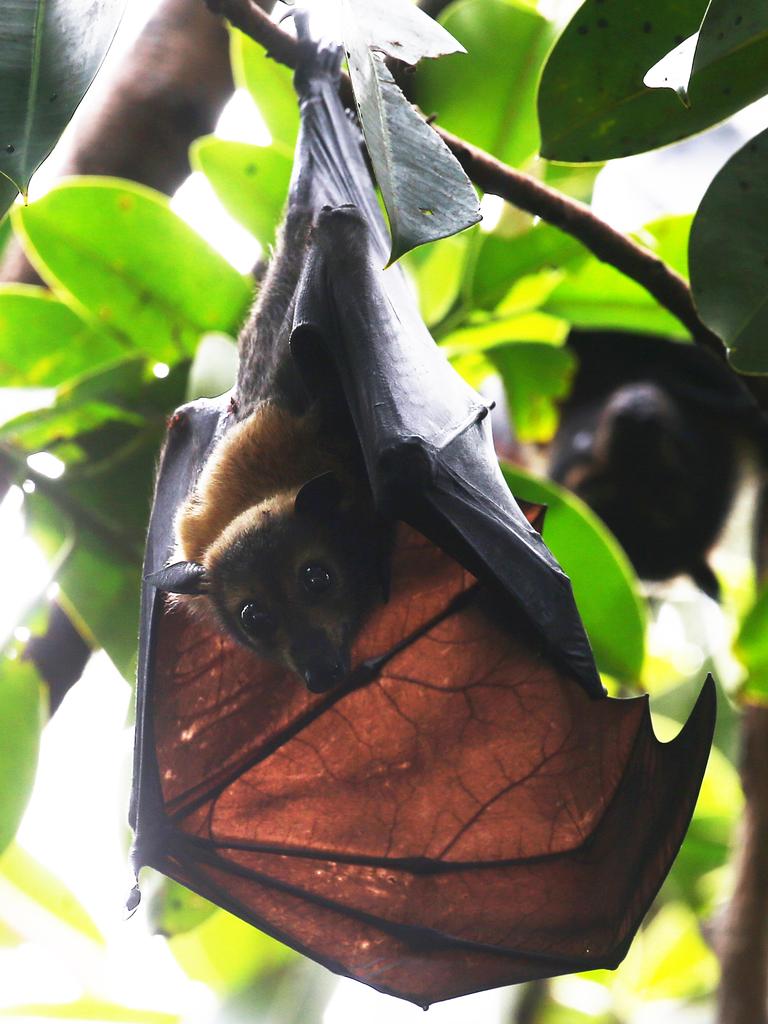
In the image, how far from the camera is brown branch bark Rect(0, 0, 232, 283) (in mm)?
2885

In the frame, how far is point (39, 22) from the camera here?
123 cm

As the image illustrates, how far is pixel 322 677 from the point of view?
208 centimetres

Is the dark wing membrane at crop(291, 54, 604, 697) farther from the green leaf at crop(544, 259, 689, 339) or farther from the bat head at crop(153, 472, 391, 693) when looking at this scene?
the green leaf at crop(544, 259, 689, 339)

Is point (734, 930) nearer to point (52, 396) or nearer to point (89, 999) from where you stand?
point (89, 999)

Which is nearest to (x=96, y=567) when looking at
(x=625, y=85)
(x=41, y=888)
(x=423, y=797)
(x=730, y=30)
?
(x=423, y=797)

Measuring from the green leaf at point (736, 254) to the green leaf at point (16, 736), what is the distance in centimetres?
169

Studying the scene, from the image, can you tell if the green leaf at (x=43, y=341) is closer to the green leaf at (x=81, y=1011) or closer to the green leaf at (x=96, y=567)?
the green leaf at (x=96, y=567)

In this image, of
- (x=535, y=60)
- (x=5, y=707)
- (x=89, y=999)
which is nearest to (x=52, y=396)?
(x=5, y=707)

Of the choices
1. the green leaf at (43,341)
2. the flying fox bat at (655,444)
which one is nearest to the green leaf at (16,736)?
the green leaf at (43,341)

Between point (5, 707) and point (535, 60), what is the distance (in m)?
2.03

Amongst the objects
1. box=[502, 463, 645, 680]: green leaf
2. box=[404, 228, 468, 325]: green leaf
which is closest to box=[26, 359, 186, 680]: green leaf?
box=[404, 228, 468, 325]: green leaf

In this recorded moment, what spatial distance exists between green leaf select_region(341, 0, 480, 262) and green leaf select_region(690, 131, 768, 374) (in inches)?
22.6

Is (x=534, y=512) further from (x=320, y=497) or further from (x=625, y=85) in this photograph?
(x=625, y=85)

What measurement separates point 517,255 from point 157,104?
1.07m
